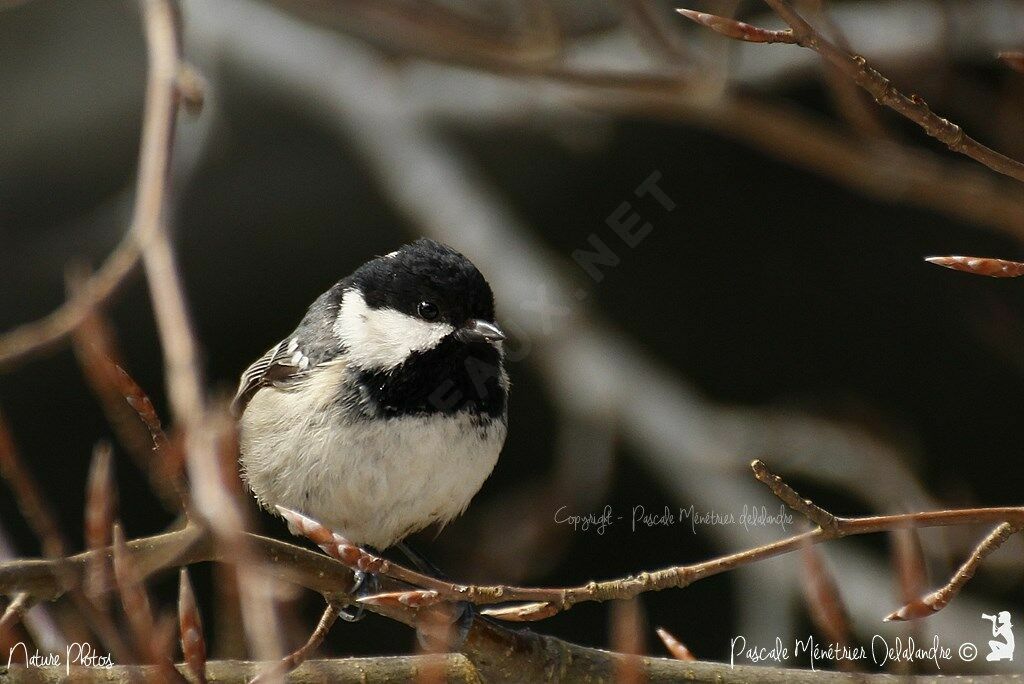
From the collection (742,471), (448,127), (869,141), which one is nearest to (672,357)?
(742,471)

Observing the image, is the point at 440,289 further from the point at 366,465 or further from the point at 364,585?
the point at 364,585

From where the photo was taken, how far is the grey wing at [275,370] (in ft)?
5.22

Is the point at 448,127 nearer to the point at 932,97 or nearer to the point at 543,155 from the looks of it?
the point at 543,155

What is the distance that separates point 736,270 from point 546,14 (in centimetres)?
104

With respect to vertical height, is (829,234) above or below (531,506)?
above

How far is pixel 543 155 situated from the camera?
10.5ft

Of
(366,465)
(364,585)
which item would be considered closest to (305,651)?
(364,585)

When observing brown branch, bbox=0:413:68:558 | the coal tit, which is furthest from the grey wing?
brown branch, bbox=0:413:68:558

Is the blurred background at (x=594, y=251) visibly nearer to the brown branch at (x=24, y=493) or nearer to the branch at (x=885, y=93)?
the branch at (x=885, y=93)

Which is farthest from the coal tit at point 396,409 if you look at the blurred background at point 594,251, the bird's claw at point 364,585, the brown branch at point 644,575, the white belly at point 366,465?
the blurred background at point 594,251

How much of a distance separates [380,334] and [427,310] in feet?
0.32

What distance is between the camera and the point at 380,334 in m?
1.48

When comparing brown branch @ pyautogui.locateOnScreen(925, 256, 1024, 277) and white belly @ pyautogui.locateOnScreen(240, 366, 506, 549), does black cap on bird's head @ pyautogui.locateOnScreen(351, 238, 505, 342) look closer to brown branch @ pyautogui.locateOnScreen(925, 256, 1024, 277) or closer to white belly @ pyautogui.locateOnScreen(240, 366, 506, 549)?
white belly @ pyautogui.locateOnScreen(240, 366, 506, 549)

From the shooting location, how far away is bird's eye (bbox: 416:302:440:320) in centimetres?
142
